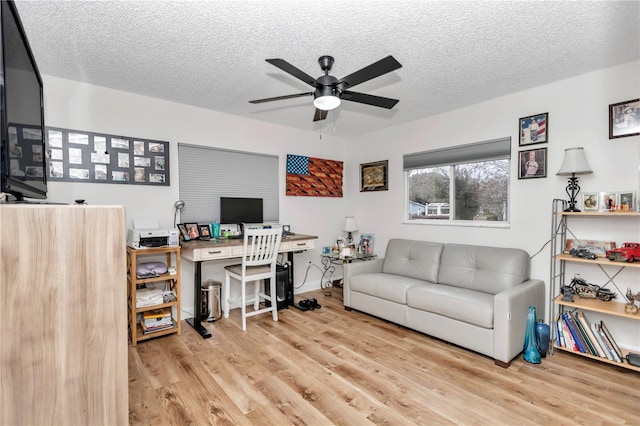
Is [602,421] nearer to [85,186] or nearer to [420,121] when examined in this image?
[420,121]

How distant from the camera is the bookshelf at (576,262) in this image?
7.64 ft

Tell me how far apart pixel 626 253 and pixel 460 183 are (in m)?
1.68

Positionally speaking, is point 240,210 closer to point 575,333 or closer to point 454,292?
point 454,292

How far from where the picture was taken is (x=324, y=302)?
4.05 metres

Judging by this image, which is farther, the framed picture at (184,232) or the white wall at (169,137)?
the framed picture at (184,232)

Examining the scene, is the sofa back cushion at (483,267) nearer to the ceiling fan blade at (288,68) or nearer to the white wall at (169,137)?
the white wall at (169,137)

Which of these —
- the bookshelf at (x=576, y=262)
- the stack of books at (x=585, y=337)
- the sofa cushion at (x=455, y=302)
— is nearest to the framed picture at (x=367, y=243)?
the sofa cushion at (x=455, y=302)

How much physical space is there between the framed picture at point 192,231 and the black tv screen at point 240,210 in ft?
0.97

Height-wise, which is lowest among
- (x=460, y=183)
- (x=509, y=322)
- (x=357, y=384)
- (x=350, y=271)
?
(x=357, y=384)

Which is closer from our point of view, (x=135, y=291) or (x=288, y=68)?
(x=288, y=68)

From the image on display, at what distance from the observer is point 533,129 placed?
3027 millimetres

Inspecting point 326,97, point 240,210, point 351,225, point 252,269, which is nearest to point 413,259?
point 351,225

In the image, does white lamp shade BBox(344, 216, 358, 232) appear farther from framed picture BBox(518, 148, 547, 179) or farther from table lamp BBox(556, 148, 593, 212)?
table lamp BBox(556, 148, 593, 212)

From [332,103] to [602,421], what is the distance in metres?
2.60
